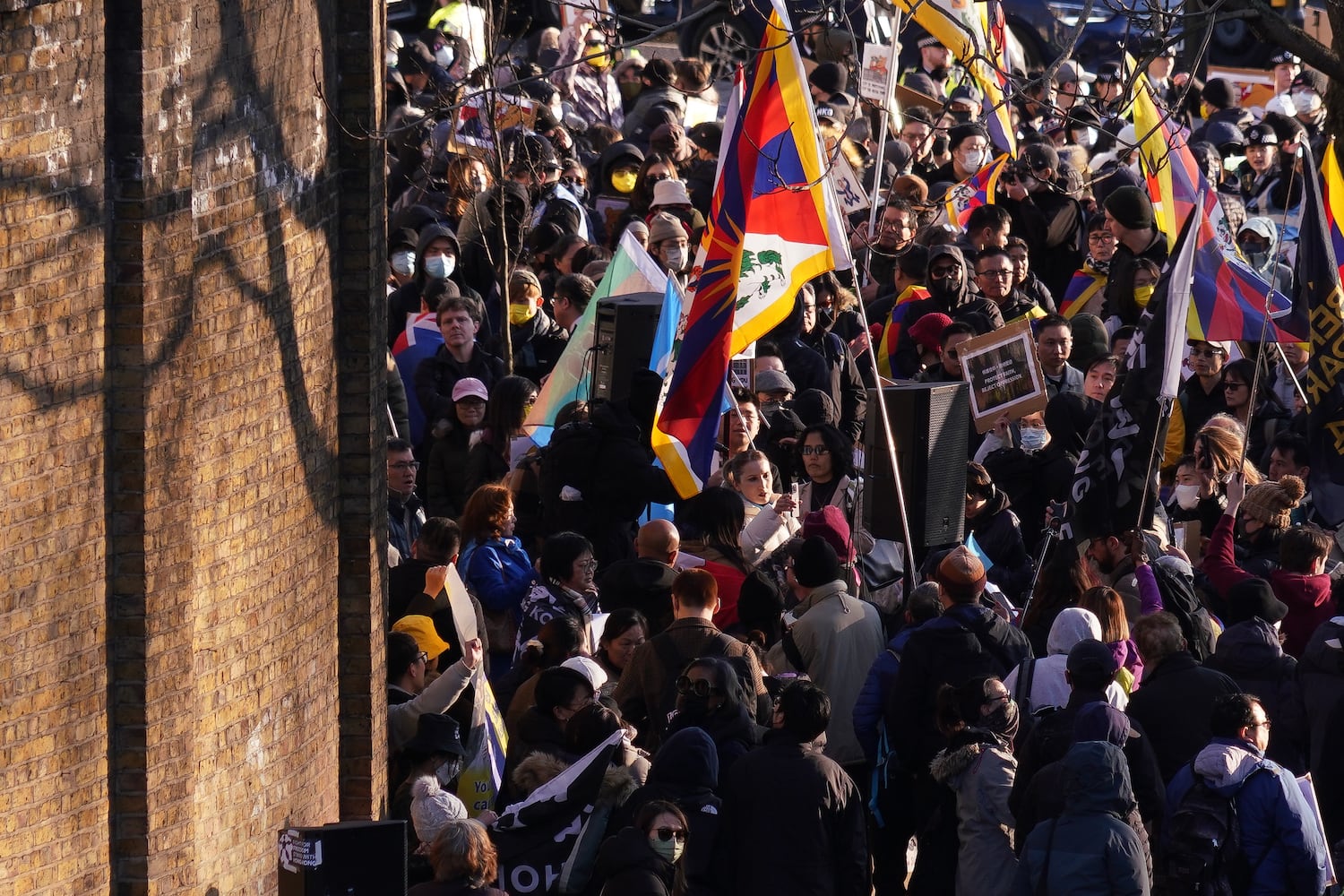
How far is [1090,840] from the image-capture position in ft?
24.7

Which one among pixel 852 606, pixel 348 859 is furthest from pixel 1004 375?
pixel 348 859

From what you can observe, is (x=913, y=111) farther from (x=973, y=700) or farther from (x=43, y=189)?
(x=43, y=189)

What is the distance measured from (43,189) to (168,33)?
0.78 m

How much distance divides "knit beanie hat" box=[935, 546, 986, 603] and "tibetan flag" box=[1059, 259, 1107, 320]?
682 centimetres

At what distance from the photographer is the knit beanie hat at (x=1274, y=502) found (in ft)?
34.3

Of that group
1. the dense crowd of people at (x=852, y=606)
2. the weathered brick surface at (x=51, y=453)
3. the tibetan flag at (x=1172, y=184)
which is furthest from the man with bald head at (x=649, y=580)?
the tibetan flag at (x=1172, y=184)

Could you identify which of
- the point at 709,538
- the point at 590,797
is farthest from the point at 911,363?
the point at 590,797

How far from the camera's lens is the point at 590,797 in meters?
7.74

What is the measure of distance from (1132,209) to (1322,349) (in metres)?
3.59

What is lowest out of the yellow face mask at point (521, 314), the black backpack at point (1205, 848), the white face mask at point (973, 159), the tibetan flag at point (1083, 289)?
the black backpack at point (1205, 848)

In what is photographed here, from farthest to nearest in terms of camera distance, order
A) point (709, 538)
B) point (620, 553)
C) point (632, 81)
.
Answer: point (632, 81), point (620, 553), point (709, 538)

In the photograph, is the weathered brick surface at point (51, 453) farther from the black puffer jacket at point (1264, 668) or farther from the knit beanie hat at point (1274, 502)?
the knit beanie hat at point (1274, 502)

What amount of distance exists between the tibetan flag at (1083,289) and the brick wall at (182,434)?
26.9ft

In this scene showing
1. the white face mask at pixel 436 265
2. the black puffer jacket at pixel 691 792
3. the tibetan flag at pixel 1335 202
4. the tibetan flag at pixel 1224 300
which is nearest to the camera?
the black puffer jacket at pixel 691 792
